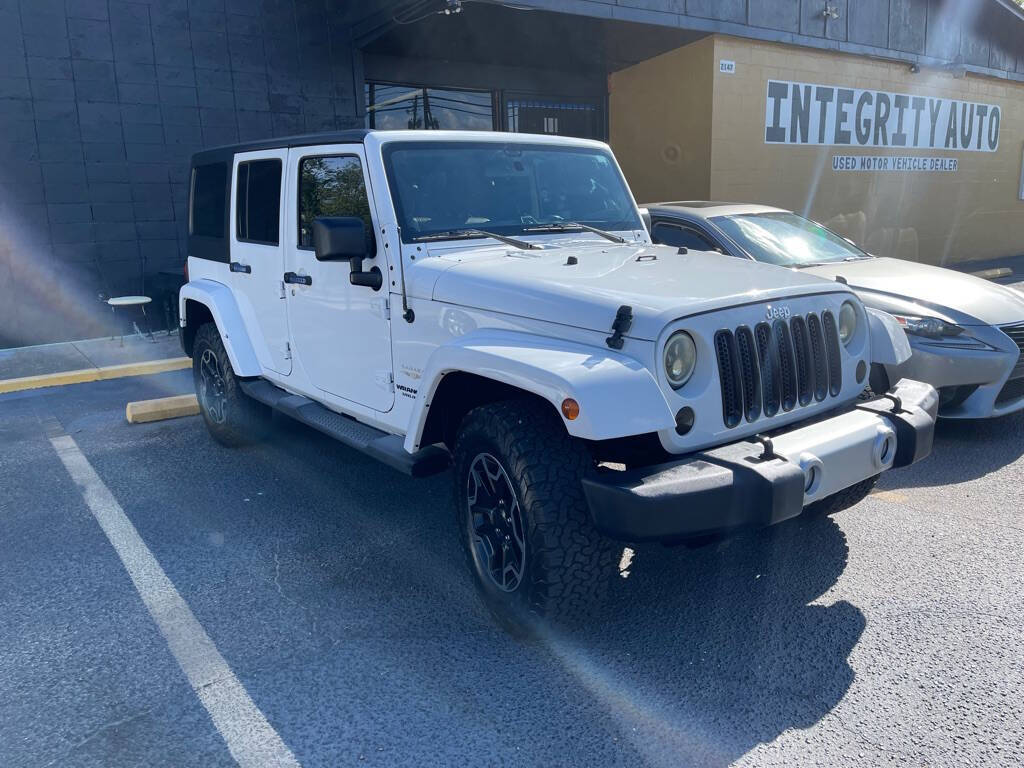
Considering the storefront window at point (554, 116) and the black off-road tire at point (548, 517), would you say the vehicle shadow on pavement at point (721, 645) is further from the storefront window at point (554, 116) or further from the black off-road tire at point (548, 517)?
the storefront window at point (554, 116)

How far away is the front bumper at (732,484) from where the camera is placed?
103 inches

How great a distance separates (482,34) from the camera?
10750mm

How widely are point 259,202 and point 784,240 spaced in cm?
398

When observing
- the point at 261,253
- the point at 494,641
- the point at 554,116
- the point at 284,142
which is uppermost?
the point at 554,116

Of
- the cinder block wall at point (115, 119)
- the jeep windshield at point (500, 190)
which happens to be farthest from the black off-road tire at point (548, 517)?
the cinder block wall at point (115, 119)

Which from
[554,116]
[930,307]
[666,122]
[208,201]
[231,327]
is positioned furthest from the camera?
[554,116]

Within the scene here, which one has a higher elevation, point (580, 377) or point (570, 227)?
point (570, 227)

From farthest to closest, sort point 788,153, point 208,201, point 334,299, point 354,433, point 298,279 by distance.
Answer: point 788,153 → point 208,201 → point 298,279 → point 334,299 → point 354,433

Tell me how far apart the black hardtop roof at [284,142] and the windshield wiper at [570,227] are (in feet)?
3.12

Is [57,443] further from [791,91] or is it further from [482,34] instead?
[791,91]

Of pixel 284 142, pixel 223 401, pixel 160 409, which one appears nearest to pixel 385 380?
pixel 284 142

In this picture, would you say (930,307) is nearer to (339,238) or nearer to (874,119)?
(339,238)

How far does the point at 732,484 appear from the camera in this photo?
2.68 meters

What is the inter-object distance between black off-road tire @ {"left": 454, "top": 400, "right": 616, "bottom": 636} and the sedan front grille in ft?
11.9
